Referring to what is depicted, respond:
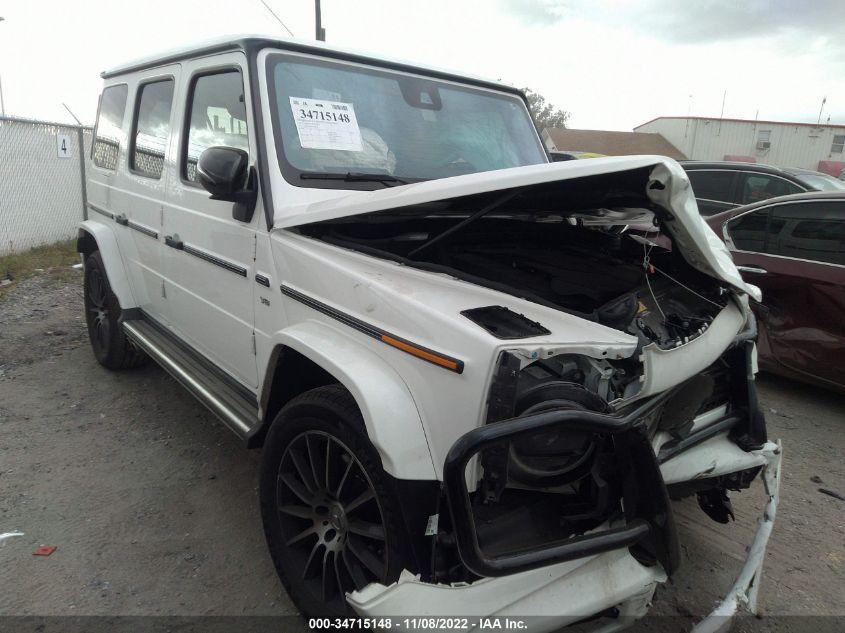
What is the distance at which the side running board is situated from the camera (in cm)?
275

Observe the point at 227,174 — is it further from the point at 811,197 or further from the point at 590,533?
the point at 811,197

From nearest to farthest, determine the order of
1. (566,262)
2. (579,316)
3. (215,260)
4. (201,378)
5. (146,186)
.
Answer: (579,316) → (566,262) → (215,260) → (201,378) → (146,186)

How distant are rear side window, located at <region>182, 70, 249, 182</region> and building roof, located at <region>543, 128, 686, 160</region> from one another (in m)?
32.9

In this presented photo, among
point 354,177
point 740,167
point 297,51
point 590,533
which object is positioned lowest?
point 590,533

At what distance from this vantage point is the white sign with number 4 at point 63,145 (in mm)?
10117

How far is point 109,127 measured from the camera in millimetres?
4488

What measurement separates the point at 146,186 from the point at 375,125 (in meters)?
1.72

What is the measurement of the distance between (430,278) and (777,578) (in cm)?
216

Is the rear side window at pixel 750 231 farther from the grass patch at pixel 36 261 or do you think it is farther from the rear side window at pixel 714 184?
the grass patch at pixel 36 261

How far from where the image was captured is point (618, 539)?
166 cm

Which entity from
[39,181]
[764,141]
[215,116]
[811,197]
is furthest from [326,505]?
[764,141]

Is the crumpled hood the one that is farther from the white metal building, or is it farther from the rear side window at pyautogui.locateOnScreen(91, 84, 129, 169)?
the white metal building

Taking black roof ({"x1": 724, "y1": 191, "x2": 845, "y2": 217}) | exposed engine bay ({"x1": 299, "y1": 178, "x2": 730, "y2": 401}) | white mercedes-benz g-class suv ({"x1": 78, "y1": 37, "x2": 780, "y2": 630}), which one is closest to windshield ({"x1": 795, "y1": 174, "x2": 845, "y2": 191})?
black roof ({"x1": 724, "y1": 191, "x2": 845, "y2": 217})

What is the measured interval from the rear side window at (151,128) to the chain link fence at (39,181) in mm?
6778
